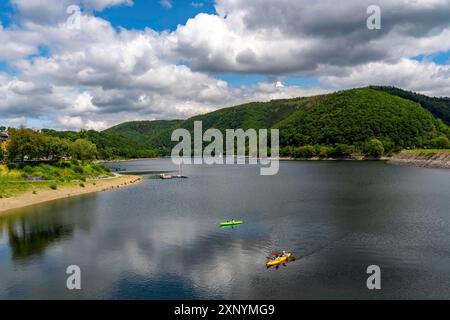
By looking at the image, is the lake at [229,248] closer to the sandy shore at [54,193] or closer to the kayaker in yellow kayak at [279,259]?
the kayaker in yellow kayak at [279,259]

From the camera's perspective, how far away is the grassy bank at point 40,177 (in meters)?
103

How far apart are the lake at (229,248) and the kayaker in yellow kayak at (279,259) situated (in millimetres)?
1305

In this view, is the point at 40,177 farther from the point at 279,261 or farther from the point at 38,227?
the point at 279,261

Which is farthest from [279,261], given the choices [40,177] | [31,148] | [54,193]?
[31,148]

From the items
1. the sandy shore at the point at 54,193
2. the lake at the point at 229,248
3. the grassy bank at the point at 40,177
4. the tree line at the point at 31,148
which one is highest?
the tree line at the point at 31,148

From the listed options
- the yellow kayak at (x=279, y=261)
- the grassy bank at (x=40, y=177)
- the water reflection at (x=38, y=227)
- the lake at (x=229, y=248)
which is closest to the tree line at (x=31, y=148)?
the grassy bank at (x=40, y=177)

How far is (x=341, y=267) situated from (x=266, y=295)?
12.6m

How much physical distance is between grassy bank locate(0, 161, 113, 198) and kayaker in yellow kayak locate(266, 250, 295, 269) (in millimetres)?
77021

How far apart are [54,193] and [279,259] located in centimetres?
8421

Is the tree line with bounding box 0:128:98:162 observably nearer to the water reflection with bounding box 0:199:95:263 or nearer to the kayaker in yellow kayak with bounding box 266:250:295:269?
the water reflection with bounding box 0:199:95:263
